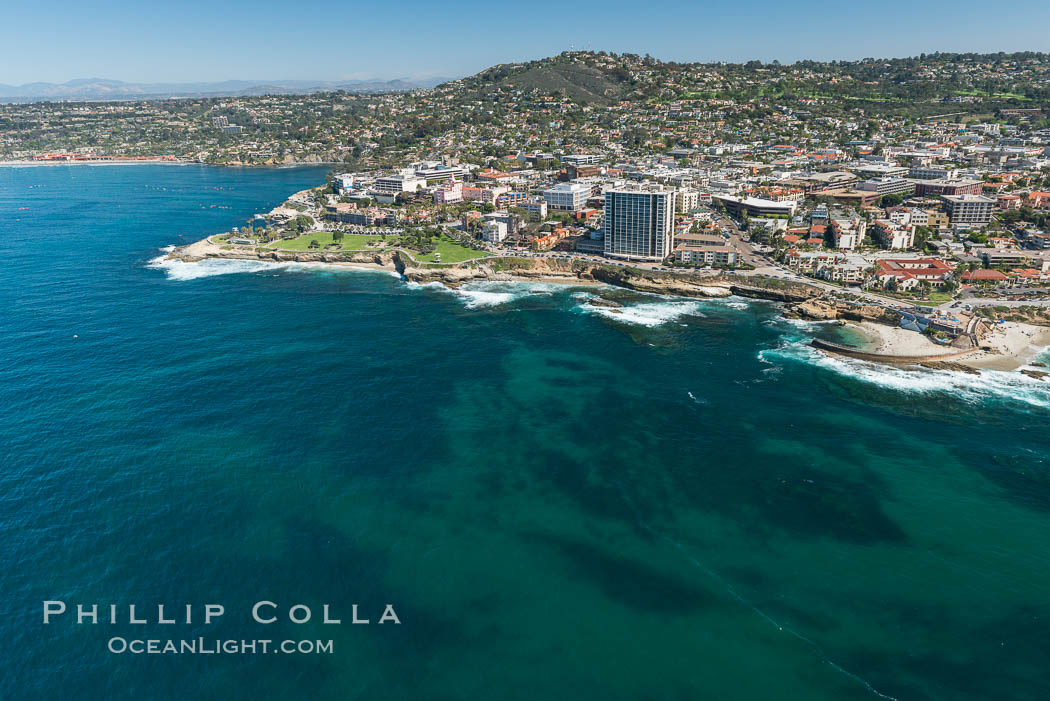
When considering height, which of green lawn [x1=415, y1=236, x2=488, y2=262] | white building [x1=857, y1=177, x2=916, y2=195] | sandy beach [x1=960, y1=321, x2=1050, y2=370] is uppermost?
white building [x1=857, y1=177, x2=916, y2=195]

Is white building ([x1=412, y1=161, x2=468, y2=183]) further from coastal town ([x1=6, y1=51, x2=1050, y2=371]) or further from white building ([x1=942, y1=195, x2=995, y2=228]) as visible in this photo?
white building ([x1=942, y1=195, x2=995, y2=228])

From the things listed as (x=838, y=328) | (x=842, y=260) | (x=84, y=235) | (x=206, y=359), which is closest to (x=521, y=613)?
(x=206, y=359)

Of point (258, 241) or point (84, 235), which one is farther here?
point (84, 235)

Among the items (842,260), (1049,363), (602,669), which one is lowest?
(602,669)

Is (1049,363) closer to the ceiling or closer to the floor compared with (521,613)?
closer to the ceiling

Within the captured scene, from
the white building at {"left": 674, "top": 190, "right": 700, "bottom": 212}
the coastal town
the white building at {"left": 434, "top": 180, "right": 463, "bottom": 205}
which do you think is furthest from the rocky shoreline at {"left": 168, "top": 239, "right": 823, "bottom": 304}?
the white building at {"left": 674, "top": 190, "right": 700, "bottom": 212}

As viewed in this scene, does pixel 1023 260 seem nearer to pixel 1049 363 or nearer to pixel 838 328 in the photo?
pixel 1049 363

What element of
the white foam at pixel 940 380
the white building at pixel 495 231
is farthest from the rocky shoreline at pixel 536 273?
the white foam at pixel 940 380
